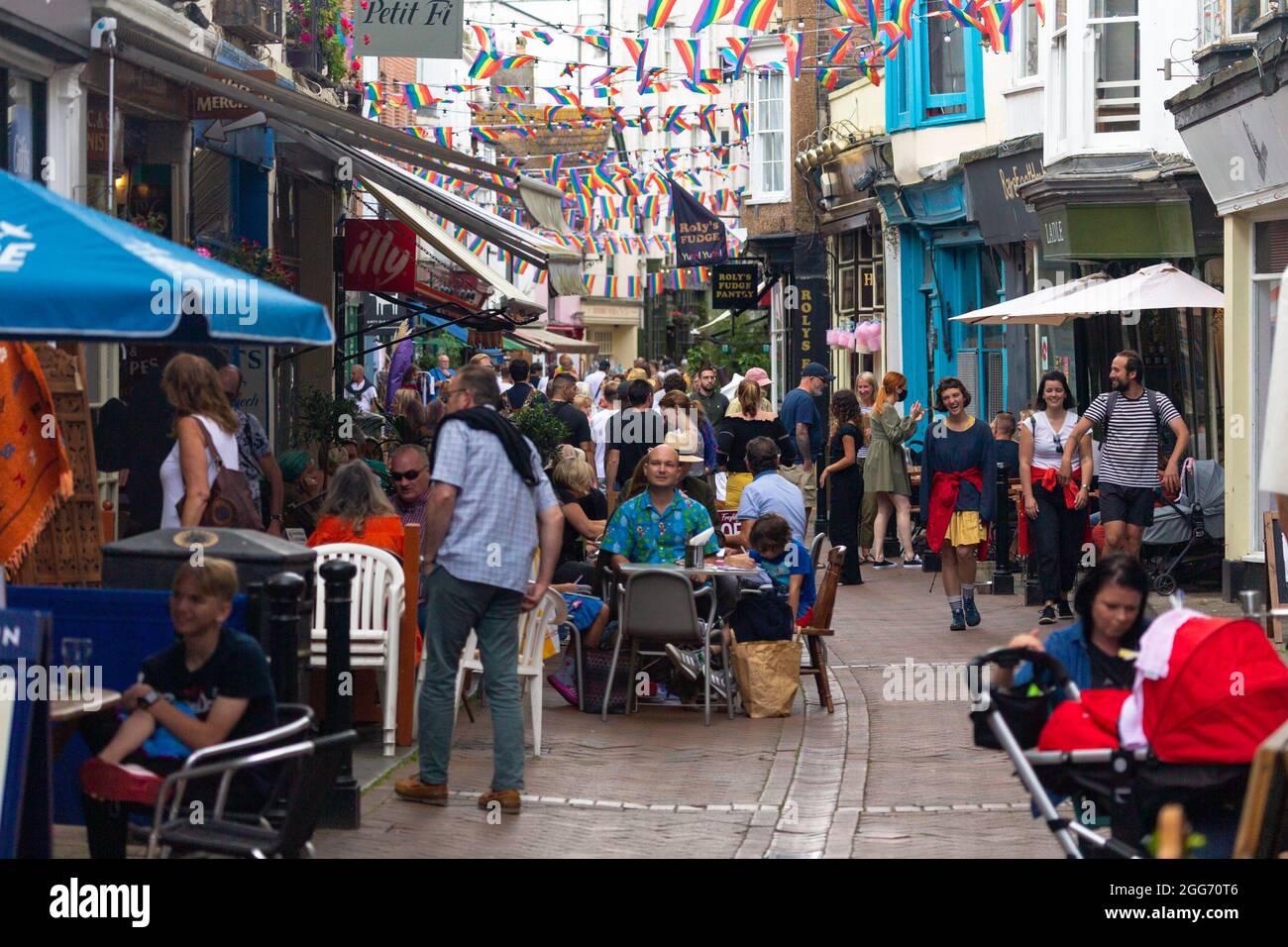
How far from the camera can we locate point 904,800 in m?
8.36

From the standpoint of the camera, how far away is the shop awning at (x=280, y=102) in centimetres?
1127

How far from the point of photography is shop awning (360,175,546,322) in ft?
60.5

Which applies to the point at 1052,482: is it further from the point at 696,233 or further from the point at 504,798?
the point at 696,233

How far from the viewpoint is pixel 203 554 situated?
22.8ft

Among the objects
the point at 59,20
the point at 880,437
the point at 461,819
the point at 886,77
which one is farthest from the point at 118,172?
the point at 886,77

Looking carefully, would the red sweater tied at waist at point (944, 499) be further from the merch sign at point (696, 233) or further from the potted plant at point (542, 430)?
the merch sign at point (696, 233)

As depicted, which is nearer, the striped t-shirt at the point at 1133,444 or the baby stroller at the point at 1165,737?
the baby stroller at the point at 1165,737

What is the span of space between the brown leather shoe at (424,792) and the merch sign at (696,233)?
2800 centimetres

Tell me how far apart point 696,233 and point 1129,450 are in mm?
22987

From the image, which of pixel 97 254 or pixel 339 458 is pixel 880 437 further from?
pixel 97 254

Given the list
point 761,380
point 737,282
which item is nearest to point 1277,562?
point 761,380

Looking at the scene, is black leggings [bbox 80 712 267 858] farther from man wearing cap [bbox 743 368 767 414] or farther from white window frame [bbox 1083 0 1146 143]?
white window frame [bbox 1083 0 1146 143]

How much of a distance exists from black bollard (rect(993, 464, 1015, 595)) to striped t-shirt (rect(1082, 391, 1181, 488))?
225 cm

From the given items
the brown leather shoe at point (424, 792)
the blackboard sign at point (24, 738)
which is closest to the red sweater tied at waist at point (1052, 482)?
the brown leather shoe at point (424, 792)
